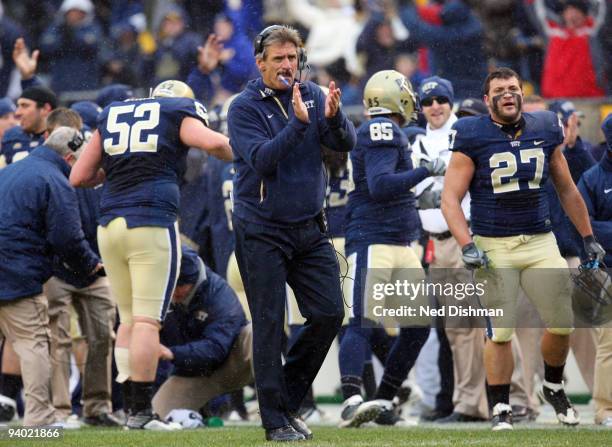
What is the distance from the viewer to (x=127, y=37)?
1631cm

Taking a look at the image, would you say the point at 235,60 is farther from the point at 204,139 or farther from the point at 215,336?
the point at 204,139

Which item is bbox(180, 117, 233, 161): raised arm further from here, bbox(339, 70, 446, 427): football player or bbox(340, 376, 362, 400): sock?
bbox(340, 376, 362, 400): sock

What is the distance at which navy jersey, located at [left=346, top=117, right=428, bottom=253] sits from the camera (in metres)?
8.41

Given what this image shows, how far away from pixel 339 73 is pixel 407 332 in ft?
25.0

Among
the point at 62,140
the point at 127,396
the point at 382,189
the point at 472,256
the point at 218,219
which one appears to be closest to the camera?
the point at 472,256

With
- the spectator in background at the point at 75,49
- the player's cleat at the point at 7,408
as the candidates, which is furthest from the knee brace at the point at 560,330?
the spectator in background at the point at 75,49

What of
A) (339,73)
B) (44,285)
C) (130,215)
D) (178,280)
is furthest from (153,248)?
(339,73)

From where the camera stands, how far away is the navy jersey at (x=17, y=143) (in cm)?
1008

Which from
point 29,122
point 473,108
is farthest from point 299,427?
point 29,122

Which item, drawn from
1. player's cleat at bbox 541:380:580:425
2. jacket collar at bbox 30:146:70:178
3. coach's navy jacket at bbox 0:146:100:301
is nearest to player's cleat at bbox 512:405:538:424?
player's cleat at bbox 541:380:580:425

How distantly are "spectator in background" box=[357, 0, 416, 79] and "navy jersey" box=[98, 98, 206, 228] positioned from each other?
6.66 metres

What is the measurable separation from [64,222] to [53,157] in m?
0.45

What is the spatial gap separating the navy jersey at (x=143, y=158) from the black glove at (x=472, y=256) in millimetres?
1770

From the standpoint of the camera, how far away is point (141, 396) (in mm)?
8312
